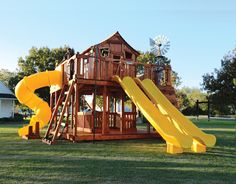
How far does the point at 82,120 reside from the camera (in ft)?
53.0

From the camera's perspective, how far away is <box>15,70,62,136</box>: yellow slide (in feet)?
44.8

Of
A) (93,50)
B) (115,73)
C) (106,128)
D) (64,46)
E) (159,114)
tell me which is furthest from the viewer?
(64,46)

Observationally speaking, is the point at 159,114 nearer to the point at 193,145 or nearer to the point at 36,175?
the point at 193,145

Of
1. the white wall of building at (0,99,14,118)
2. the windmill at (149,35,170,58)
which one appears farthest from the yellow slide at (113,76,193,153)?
the white wall of building at (0,99,14,118)

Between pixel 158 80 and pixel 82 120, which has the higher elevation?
pixel 158 80

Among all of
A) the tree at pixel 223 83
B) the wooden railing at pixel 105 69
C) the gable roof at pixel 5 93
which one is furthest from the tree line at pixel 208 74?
the wooden railing at pixel 105 69

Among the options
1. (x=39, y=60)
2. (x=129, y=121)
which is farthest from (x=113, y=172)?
(x=39, y=60)

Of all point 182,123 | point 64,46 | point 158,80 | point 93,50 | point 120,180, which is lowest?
point 120,180

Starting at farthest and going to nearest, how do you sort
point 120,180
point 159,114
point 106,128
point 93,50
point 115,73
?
point 93,50 → point 115,73 → point 106,128 → point 159,114 → point 120,180

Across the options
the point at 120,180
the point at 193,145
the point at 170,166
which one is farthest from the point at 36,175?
the point at 193,145

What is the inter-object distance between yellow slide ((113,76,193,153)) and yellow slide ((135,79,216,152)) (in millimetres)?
396

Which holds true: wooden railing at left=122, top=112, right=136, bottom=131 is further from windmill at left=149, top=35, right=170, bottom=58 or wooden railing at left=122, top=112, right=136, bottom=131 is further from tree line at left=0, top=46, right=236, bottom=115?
tree line at left=0, top=46, right=236, bottom=115

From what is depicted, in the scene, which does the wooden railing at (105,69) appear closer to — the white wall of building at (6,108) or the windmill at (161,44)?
the windmill at (161,44)

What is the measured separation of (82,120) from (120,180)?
Answer: 34.9 ft
